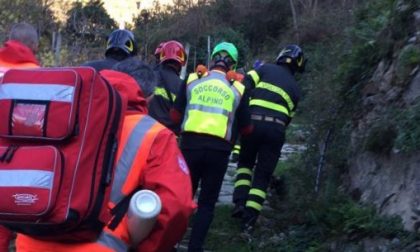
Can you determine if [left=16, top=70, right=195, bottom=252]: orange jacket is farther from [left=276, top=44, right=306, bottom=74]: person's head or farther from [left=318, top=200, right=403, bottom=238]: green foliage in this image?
[left=276, top=44, right=306, bottom=74]: person's head

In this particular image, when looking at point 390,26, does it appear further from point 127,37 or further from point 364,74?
point 127,37

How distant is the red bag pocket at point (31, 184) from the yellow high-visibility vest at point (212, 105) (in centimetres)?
381

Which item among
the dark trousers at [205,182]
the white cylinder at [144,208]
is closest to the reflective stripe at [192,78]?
the dark trousers at [205,182]

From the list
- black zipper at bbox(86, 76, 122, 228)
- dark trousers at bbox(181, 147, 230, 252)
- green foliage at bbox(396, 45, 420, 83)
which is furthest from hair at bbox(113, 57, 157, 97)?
green foliage at bbox(396, 45, 420, 83)

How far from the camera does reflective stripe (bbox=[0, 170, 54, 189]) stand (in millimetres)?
2438

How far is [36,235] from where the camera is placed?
2543 millimetres

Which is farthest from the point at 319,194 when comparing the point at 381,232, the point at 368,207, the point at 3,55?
the point at 3,55

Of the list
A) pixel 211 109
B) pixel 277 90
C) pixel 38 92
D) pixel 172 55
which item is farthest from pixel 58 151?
pixel 277 90

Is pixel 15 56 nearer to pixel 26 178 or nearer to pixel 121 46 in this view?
pixel 121 46

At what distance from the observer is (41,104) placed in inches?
100

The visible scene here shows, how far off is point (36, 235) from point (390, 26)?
5.22m

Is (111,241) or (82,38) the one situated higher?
(82,38)

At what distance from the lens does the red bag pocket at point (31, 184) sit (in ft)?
7.96

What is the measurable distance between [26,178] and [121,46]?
1511mm
